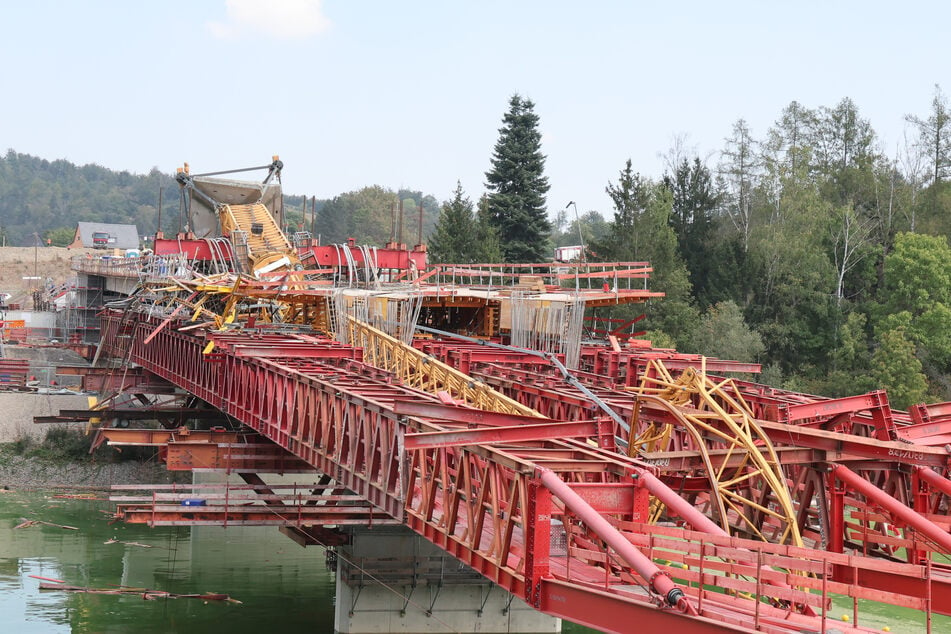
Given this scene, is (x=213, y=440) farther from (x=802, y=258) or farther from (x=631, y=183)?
(x=631, y=183)

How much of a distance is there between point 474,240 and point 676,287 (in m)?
19.7

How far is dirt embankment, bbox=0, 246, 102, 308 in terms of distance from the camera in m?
123

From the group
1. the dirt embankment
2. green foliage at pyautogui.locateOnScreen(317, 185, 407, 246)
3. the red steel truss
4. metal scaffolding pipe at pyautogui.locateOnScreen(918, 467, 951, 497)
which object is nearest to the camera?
the red steel truss

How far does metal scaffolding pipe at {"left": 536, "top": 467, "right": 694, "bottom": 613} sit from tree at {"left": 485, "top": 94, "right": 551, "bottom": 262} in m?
76.6

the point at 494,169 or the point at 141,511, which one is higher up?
the point at 494,169

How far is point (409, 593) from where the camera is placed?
29.3 metres

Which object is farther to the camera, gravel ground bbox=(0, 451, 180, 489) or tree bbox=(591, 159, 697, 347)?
tree bbox=(591, 159, 697, 347)

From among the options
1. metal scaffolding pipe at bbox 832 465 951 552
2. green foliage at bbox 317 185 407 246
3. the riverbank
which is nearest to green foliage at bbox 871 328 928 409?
the riverbank

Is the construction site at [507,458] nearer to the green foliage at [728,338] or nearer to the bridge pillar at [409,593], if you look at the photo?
the bridge pillar at [409,593]

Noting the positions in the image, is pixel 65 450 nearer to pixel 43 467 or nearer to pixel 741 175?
pixel 43 467

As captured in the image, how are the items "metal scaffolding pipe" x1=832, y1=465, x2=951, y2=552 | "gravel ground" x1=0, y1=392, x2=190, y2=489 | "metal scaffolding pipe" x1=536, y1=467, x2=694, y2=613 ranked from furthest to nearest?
"gravel ground" x1=0, y1=392, x2=190, y2=489 < "metal scaffolding pipe" x1=832, y1=465, x2=951, y2=552 < "metal scaffolding pipe" x1=536, y1=467, x2=694, y2=613

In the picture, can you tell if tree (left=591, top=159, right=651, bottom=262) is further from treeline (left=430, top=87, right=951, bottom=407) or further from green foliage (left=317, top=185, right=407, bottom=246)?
green foliage (left=317, top=185, right=407, bottom=246)

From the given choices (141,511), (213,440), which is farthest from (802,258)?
(141,511)

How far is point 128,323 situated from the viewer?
2053 inches
